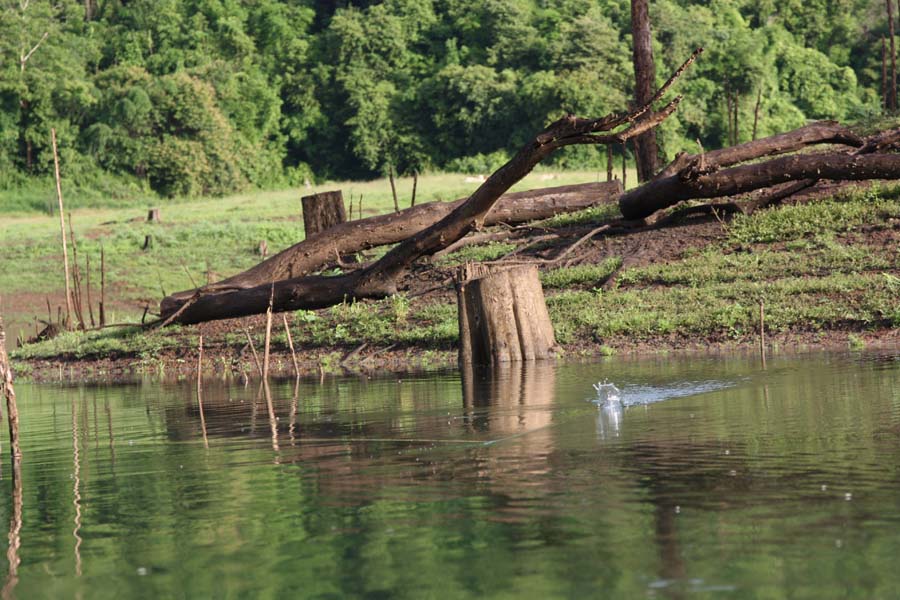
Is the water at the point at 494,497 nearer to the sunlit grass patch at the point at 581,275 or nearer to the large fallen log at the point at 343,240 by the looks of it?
the sunlit grass patch at the point at 581,275

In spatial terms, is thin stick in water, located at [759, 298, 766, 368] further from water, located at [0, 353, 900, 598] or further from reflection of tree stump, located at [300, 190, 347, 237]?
reflection of tree stump, located at [300, 190, 347, 237]

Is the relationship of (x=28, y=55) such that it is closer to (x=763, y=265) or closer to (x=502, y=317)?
(x=763, y=265)

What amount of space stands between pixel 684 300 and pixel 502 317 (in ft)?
A: 9.57

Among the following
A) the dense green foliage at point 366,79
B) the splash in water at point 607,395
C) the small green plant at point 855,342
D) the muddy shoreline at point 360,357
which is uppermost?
the dense green foliage at point 366,79

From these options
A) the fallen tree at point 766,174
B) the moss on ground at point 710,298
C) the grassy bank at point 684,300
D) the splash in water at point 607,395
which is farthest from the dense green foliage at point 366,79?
the splash in water at point 607,395

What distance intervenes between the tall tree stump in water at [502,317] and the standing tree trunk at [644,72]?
10.7m

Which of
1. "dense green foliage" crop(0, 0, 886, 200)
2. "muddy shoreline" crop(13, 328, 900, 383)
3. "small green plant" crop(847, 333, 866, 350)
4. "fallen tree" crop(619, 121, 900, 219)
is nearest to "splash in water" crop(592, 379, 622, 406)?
"muddy shoreline" crop(13, 328, 900, 383)

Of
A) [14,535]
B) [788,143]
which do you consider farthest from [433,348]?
[14,535]

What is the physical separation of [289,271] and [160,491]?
15478mm

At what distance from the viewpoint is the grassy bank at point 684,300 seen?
55.8 feet

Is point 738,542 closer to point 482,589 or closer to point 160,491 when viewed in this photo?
point 482,589

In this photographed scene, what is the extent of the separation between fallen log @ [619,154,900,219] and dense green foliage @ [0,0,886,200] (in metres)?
41.0

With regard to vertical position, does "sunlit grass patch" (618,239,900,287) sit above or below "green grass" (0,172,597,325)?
below

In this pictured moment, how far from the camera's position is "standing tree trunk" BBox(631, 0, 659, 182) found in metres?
27.0
